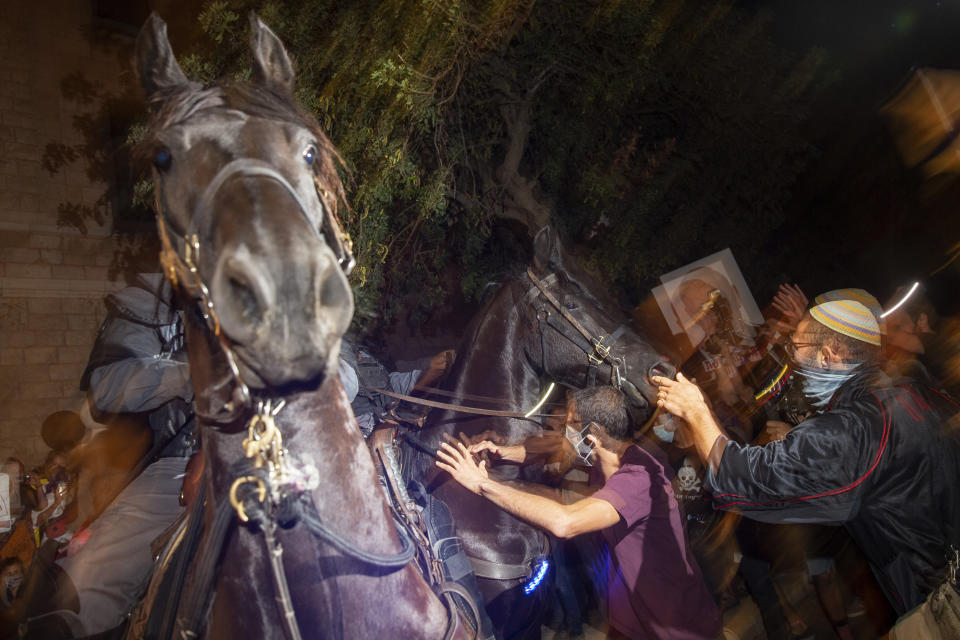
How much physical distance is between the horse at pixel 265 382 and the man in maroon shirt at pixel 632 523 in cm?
96

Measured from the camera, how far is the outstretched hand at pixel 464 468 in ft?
8.62

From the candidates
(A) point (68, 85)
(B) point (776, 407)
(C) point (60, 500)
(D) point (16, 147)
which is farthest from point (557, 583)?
(A) point (68, 85)

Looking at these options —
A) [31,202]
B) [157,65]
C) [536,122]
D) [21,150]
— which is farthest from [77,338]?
[157,65]

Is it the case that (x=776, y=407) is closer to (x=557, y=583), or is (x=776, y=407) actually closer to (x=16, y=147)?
(x=557, y=583)

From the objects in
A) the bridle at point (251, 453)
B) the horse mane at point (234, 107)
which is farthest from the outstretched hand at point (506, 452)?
the horse mane at point (234, 107)

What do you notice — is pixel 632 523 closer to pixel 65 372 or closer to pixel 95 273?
pixel 65 372

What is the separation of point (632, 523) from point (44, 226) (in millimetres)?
9951

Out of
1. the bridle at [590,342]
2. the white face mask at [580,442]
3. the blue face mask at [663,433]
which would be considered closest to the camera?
the white face mask at [580,442]

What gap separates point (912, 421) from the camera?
2555 millimetres

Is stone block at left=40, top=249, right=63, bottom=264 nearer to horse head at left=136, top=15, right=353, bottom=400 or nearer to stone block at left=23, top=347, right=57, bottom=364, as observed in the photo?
stone block at left=23, top=347, right=57, bottom=364

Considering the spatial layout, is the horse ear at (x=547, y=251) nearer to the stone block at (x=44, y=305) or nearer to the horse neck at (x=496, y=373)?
the horse neck at (x=496, y=373)

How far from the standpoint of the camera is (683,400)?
101 inches

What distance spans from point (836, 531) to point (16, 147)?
1199 cm

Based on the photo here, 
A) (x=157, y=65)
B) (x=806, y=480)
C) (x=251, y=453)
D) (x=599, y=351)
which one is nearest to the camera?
(x=251, y=453)
